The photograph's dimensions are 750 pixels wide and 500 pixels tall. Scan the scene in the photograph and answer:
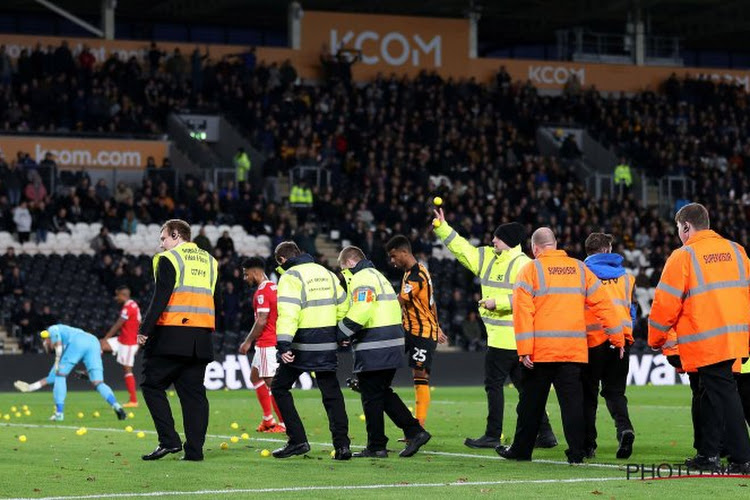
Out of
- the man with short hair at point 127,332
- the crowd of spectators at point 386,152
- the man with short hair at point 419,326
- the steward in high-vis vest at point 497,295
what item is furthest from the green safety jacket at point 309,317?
the crowd of spectators at point 386,152

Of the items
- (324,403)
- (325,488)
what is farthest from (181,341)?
(325,488)

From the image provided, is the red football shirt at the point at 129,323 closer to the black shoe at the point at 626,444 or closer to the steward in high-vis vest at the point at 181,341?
the steward in high-vis vest at the point at 181,341

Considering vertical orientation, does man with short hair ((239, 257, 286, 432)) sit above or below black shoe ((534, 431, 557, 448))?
above

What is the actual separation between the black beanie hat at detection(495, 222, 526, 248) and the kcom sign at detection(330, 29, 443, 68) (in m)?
35.9

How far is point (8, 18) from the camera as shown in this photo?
2082 inches

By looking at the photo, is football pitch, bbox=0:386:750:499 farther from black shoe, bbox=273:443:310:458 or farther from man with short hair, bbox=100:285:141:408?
man with short hair, bbox=100:285:141:408

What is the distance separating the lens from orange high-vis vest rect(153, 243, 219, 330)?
49.7ft

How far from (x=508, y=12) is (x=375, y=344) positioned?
138ft

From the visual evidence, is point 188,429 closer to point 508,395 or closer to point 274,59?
point 508,395

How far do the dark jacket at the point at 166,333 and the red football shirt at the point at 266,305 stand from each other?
4.50 m

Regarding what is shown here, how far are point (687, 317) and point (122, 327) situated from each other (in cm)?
1524

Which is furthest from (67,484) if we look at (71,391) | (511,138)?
(511,138)

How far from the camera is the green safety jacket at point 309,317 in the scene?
50.2 ft

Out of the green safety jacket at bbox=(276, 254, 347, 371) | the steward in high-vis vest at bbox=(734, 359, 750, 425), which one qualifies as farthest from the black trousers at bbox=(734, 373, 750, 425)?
the green safety jacket at bbox=(276, 254, 347, 371)
